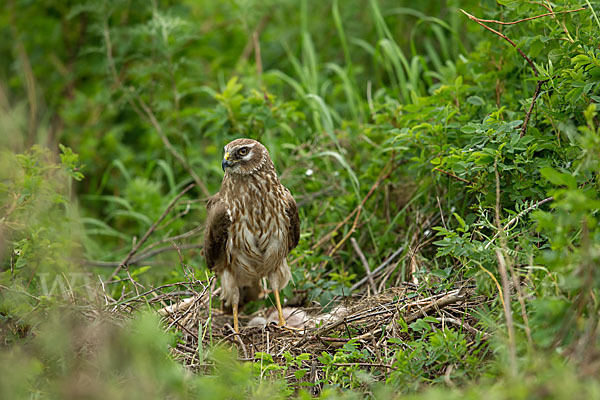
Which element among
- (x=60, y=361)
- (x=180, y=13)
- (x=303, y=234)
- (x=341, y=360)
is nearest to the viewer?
(x=60, y=361)

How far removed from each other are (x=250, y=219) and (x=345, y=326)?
3.59 ft

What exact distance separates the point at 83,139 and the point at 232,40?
2.24m

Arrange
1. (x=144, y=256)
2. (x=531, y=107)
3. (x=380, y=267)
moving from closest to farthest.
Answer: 1. (x=531, y=107)
2. (x=380, y=267)
3. (x=144, y=256)

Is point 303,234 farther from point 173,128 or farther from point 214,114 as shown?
point 173,128

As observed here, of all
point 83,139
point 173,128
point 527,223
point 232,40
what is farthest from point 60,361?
point 232,40

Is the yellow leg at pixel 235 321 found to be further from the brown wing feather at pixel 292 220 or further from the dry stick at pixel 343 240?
the dry stick at pixel 343 240

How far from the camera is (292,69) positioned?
7020 mm

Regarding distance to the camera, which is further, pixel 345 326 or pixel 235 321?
pixel 235 321

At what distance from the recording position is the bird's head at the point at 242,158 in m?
4.21

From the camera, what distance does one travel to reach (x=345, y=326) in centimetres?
367

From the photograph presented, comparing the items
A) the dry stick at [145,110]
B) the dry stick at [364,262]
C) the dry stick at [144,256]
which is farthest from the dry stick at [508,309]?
the dry stick at [145,110]

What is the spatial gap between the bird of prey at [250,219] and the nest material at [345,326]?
0.37 meters

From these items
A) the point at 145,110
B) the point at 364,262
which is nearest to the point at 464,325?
the point at 364,262

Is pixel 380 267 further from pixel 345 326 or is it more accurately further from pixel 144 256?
pixel 144 256
